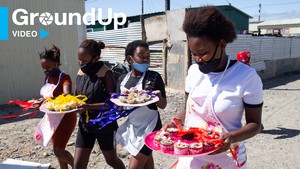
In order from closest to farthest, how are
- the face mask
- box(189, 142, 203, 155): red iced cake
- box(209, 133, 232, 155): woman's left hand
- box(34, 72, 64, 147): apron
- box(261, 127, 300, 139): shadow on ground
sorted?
box(209, 133, 232, 155): woman's left hand < box(189, 142, 203, 155): red iced cake < the face mask < box(34, 72, 64, 147): apron < box(261, 127, 300, 139): shadow on ground

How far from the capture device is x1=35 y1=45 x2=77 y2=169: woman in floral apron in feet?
10.8

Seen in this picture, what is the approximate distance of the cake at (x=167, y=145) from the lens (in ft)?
5.98

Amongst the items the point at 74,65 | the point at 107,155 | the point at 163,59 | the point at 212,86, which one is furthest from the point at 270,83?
the point at 212,86

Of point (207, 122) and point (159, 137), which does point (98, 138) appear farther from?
point (207, 122)

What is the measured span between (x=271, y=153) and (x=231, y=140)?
3.51m

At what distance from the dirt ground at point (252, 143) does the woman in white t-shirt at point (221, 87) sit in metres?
2.59

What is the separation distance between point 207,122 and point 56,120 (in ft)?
6.66

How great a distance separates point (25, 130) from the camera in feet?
19.5

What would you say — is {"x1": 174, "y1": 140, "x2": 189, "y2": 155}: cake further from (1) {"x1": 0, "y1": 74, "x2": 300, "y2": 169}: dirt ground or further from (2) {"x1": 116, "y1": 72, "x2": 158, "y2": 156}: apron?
(1) {"x1": 0, "y1": 74, "x2": 300, "y2": 169}: dirt ground

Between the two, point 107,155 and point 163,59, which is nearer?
point 107,155

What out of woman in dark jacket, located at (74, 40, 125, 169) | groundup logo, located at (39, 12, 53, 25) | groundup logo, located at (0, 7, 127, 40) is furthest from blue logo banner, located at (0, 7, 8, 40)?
woman in dark jacket, located at (74, 40, 125, 169)

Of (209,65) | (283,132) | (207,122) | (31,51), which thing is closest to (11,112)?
(31,51)

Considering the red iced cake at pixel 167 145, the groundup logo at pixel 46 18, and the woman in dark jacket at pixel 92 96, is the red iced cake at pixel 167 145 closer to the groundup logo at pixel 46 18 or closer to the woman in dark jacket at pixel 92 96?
the woman in dark jacket at pixel 92 96

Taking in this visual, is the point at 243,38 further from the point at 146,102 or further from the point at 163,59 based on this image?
the point at 146,102
